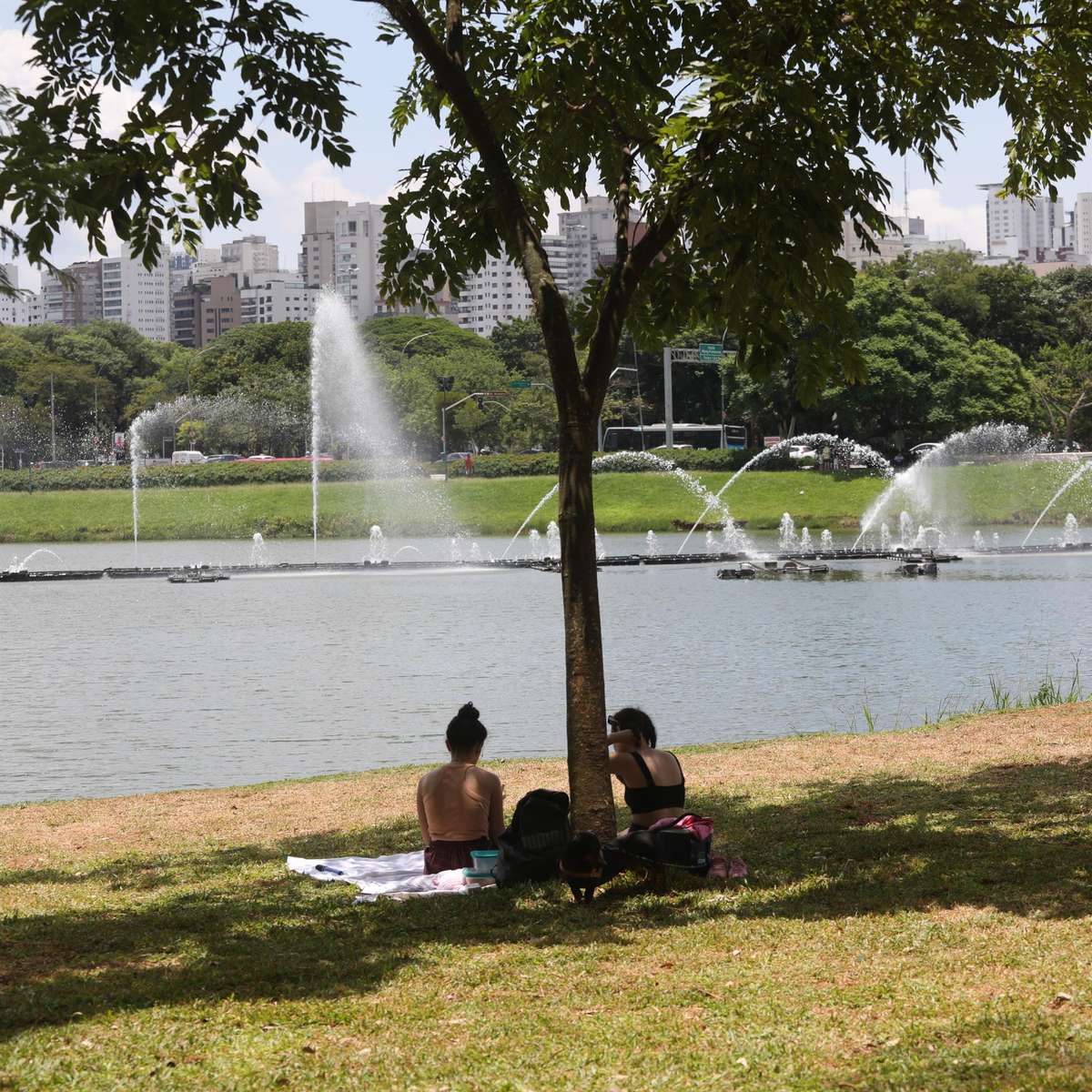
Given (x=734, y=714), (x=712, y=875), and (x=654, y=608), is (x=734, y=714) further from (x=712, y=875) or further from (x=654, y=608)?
(x=654, y=608)

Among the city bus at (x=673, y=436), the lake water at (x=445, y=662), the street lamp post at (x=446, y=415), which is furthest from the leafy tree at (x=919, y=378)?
the lake water at (x=445, y=662)

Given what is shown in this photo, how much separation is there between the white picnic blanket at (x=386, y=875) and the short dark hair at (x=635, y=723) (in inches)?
58.1

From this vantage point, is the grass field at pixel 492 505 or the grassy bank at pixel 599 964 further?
the grass field at pixel 492 505

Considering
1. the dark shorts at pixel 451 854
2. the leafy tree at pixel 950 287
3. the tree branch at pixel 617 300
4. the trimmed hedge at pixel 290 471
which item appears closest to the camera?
the dark shorts at pixel 451 854

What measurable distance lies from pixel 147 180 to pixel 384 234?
2554 mm

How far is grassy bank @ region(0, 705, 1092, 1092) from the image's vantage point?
562 cm

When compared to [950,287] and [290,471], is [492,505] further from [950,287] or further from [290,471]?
[950,287]

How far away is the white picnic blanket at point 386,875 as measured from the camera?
9.00 metres

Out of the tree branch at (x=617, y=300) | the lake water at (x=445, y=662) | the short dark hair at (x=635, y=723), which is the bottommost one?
the lake water at (x=445, y=662)

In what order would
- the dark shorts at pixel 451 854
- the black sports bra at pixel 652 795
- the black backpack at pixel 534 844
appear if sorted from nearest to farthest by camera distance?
1. the black backpack at pixel 534 844
2. the dark shorts at pixel 451 854
3. the black sports bra at pixel 652 795

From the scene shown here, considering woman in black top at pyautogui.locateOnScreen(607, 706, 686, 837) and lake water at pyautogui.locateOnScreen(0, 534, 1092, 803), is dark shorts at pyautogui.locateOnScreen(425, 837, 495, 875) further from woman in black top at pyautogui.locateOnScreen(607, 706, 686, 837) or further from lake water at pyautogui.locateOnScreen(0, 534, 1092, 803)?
lake water at pyautogui.locateOnScreen(0, 534, 1092, 803)

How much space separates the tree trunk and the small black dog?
109 cm

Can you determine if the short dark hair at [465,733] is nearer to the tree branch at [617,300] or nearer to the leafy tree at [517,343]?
the tree branch at [617,300]

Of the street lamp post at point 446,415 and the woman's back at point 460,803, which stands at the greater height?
the street lamp post at point 446,415
